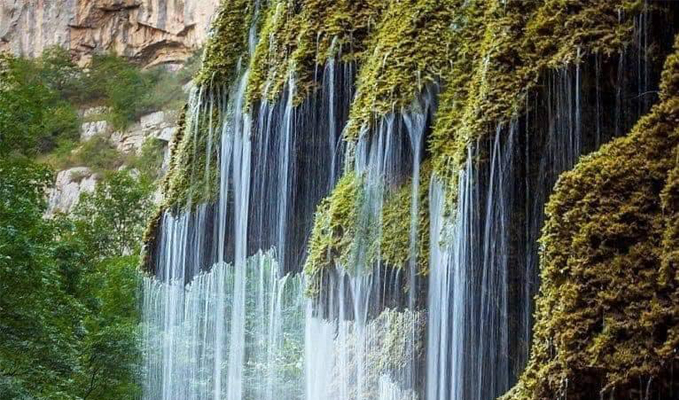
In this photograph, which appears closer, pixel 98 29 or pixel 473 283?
pixel 473 283

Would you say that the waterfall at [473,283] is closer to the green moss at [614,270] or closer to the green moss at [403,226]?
the green moss at [403,226]

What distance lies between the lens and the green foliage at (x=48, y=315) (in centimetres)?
1627

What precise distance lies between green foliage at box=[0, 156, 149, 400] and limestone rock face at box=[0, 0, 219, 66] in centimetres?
3173

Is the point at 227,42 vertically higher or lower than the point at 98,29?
lower

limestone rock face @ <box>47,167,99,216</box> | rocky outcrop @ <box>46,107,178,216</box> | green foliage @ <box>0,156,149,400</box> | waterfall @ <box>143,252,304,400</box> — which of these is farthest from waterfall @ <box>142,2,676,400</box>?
limestone rock face @ <box>47,167,99,216</box>

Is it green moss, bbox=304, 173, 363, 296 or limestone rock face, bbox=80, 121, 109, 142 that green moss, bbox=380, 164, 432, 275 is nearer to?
green moss, bbox=304, 173, 363, 296

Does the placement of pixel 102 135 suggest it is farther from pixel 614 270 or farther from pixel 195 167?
pixel 614 270

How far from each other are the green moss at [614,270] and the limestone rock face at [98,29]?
51533mm

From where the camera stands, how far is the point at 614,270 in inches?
240

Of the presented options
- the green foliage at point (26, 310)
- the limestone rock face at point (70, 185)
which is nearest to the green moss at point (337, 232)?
the green foliage at point (26, 310)

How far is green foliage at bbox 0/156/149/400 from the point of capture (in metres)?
16.3

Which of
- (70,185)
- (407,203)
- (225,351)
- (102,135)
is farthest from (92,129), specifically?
(407,203)

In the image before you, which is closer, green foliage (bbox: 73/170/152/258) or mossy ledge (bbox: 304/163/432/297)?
mossy ledge (bbox: 304/163/432/297)

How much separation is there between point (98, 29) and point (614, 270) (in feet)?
187
